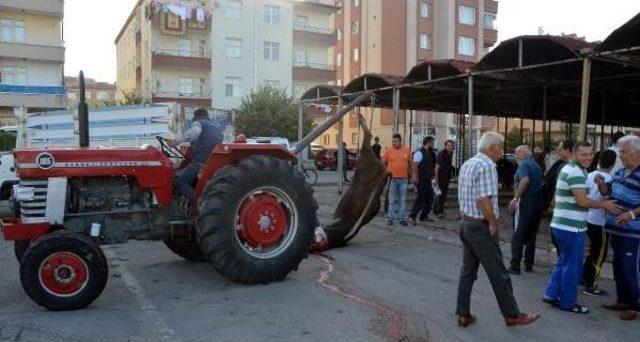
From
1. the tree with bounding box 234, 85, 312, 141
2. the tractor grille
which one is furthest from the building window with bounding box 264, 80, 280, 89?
the tractor grille

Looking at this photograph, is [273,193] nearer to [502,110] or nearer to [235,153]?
[235,153]

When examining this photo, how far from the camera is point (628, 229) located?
5.46 meters

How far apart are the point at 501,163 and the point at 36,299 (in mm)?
16517

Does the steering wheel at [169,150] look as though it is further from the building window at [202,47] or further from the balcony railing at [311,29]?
the balcony railing at [311,29]

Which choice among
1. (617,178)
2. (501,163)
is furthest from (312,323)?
(501,163)

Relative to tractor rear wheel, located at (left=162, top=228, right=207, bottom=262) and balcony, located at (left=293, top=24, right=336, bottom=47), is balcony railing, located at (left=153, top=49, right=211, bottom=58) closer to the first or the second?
balcony, located at (left=293, top=24, right=336, bottom=47)

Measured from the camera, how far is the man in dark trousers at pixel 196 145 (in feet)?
21.4

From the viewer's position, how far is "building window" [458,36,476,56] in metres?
50.7

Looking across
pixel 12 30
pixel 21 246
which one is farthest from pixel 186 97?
pixel 21 246

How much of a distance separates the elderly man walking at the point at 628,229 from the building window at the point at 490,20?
4991cm

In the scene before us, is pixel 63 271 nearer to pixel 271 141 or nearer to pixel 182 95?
pixel 271 141

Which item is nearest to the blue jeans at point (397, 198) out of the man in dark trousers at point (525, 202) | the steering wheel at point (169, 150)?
the man in dark trousers at point (525, 202)

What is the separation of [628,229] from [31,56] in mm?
38414

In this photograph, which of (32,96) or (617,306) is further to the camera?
(32,96)
